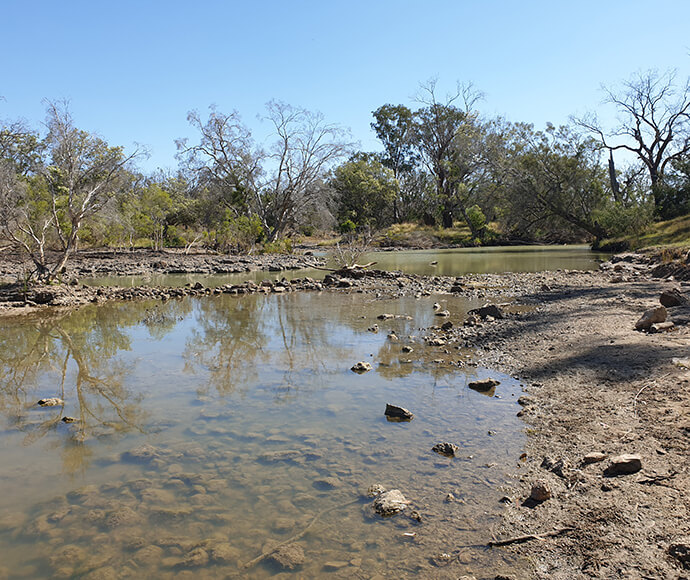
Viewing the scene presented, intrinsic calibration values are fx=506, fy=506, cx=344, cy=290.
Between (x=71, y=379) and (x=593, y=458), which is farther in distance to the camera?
(x=71, y=379)

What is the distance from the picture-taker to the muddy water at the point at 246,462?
3193mm

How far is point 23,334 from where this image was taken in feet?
35.7

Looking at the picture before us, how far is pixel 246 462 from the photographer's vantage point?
4480mm

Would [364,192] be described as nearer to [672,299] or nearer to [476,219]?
[476,219]

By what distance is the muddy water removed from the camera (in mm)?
3193

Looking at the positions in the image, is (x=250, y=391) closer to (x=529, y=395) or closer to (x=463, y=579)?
(x=529, y=395)

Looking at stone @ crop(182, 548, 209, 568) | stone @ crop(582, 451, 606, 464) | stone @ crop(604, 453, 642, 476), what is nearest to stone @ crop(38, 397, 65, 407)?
stone @ crop(182, 548, 209, 568)

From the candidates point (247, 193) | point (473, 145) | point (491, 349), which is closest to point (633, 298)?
point (491, 349)

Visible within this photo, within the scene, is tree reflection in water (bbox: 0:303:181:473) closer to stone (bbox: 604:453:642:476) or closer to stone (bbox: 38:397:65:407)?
stone (bbox: 38:397:65:407)

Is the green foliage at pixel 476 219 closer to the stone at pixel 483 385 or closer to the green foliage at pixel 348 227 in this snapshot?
the green foliage at pixel 348 227

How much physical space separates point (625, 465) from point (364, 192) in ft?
182

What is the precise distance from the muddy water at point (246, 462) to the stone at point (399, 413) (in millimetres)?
111

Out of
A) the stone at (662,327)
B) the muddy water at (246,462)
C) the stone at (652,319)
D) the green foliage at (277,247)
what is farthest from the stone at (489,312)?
the green foliage at (277,247)

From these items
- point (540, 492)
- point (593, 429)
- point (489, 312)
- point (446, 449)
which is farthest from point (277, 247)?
point (540, 492)
